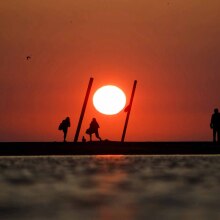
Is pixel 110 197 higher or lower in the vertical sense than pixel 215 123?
lower

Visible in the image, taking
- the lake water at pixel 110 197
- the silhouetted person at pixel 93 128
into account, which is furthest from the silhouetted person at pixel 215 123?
the lake water at pixel 110 197

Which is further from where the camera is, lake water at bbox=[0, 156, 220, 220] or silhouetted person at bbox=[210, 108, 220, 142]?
silhouetted person at bbox=[210, 108, 220, 142]

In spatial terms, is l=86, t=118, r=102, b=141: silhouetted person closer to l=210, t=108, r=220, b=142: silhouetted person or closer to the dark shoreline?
the dark shoreline

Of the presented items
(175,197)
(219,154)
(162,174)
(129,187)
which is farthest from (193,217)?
(219,154)

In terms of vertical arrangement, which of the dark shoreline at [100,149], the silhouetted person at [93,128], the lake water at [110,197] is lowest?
the lake water at [110,197]

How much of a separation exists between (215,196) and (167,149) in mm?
19960

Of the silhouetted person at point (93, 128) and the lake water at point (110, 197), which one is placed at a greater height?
the silhouetted person at point (93, 128)

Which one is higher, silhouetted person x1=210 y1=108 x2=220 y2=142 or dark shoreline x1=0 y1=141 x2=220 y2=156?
silhouetted person x1=210 y1=108 x2=220 y2=142

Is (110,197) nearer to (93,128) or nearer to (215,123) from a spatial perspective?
(215,123)

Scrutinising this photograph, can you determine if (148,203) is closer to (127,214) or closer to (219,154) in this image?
(127,214)

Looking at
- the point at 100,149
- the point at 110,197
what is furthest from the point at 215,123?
the point at 110,197

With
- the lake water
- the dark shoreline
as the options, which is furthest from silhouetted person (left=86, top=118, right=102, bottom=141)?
the lake water

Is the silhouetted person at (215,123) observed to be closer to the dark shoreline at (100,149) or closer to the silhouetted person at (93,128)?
the dark shoreline at (100,149)

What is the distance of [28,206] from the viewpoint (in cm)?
912
